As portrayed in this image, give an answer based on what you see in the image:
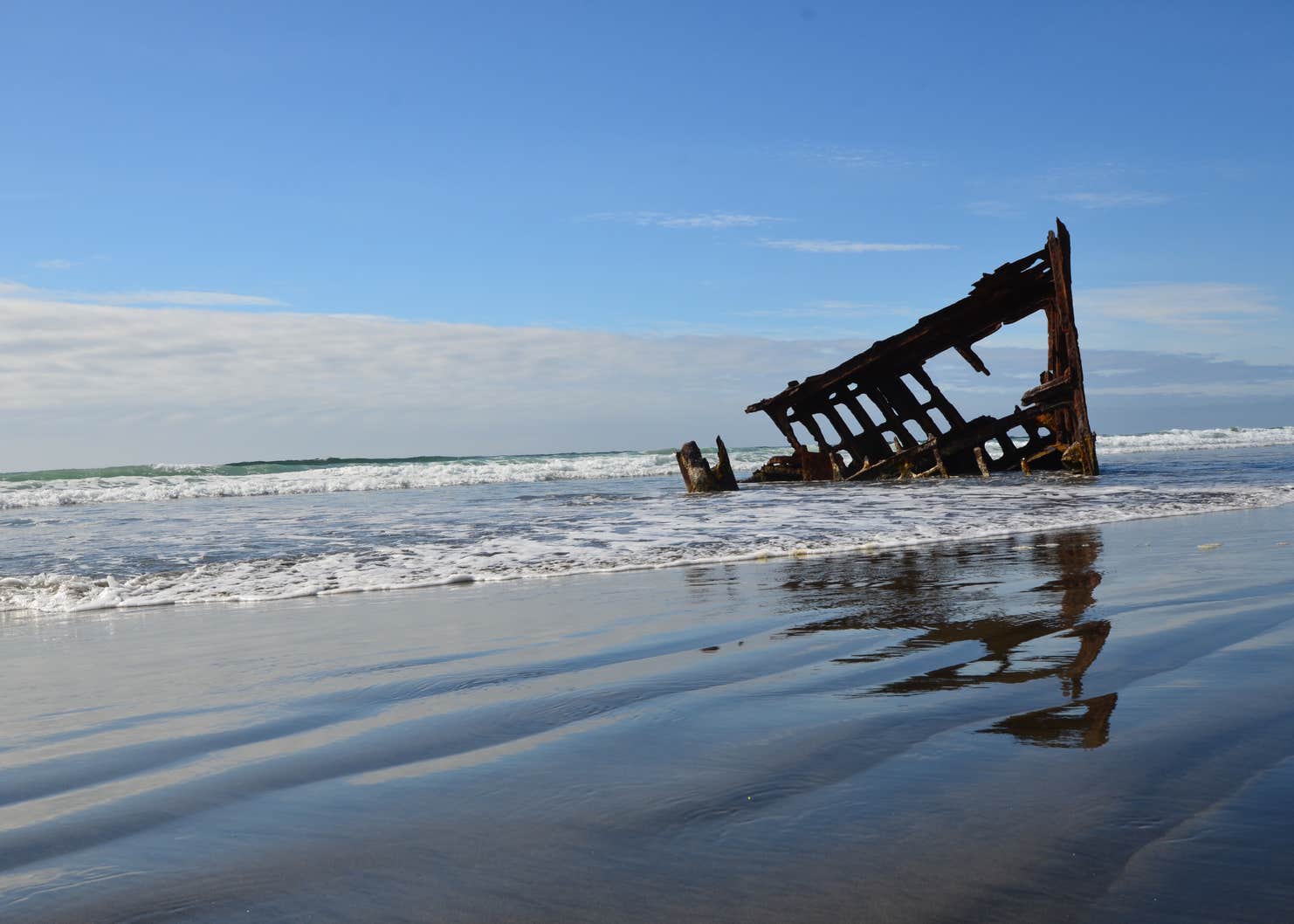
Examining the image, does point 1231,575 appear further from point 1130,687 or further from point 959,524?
point 959,524

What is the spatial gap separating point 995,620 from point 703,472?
12.3m

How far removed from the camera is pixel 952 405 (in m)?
16.3

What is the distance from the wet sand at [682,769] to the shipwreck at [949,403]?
11502 millimetres

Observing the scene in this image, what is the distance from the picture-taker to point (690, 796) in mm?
2084

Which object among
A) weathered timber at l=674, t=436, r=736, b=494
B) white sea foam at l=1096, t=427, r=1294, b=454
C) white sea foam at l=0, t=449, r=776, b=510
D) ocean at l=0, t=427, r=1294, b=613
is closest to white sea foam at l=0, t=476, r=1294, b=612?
ocean at l=0, t=427, r=1294, b=613

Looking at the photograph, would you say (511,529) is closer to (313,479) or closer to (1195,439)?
(313,479)

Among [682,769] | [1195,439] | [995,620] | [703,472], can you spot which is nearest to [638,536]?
[995,620]

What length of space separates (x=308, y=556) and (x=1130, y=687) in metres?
6.74

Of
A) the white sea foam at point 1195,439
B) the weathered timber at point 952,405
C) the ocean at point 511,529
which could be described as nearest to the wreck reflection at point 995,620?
the ocean at point 511,529

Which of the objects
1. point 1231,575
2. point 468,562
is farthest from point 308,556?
point 1231,575

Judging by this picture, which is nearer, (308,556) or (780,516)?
(308,556)

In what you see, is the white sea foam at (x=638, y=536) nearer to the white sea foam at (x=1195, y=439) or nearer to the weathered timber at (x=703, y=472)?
the weathered timber at (x=703, y=472)

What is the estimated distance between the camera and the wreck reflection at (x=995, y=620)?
8.61 ft

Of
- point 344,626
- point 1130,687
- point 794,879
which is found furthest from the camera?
point 344,626
